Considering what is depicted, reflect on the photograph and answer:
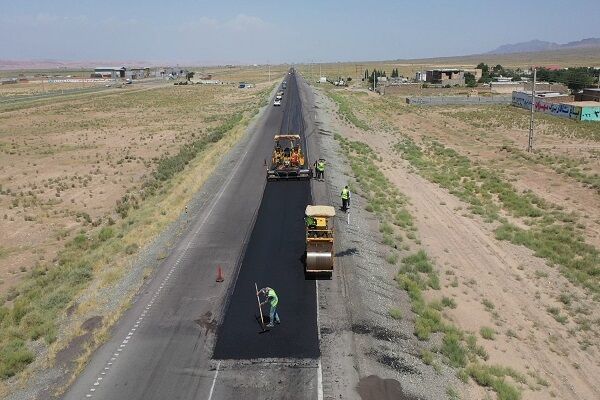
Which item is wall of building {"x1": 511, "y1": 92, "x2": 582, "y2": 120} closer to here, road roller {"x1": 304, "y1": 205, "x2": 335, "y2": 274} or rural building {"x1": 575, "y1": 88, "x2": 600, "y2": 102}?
rural building {"x1": 575, "y1": 88, "x2": 600, "y2": 102}

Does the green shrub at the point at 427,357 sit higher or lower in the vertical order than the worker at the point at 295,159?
lower

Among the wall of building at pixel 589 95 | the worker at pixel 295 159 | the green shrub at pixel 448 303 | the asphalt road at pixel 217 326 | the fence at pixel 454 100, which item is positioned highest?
the wall of building at pixel 589 95

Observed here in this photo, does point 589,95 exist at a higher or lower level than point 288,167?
higher

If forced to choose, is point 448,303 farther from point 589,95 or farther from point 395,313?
point 589,95

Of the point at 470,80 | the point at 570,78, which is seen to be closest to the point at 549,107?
the point at 570,78

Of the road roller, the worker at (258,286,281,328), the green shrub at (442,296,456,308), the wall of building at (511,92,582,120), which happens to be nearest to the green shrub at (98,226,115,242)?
the road roller

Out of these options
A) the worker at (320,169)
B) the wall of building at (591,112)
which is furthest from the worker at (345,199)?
the wall of building at (591,112)

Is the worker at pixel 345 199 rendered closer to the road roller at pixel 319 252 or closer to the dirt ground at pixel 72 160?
the road roller at pixel 319 252
